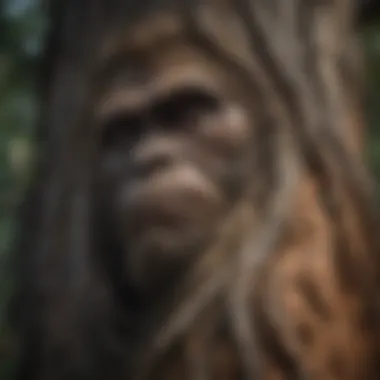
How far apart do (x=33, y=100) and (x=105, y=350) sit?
1.12ft

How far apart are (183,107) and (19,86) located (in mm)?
327

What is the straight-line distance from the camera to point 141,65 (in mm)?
690

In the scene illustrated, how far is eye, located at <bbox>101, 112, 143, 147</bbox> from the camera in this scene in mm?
687

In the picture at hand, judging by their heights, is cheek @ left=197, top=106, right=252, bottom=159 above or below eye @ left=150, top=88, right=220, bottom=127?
below

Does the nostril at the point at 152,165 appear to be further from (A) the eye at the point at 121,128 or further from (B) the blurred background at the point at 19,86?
(B) the blurred background at the point at 19,86

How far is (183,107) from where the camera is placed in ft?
2.24

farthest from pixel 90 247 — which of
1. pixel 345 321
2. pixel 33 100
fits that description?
pixel 33 100

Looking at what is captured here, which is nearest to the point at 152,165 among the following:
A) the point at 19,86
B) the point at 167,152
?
the point at 167,152

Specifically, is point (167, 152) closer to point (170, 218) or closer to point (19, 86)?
point (170, 218)

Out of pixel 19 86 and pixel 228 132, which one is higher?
pixel 19 86

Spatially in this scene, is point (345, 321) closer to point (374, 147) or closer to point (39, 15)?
point (374, 147)

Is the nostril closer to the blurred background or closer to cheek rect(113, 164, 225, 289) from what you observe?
cheek rect(113, 164, 225, 289)

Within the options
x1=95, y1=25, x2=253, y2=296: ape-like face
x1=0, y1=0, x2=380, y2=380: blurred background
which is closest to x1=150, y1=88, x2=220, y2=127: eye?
x1=95, y1=25, x2=253, y2=296: ape-like face

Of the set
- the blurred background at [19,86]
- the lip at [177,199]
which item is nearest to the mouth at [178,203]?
the lip at [177,199]
